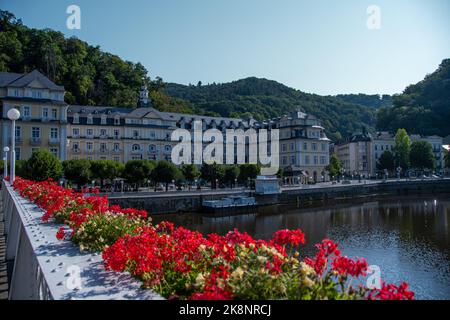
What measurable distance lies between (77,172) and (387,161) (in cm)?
7634

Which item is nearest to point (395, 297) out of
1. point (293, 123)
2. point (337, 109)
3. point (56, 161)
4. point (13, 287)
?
point (13, 287)

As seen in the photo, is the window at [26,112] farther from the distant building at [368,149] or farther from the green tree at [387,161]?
the distant building at [368,149]

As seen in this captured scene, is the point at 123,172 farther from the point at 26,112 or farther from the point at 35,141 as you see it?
the point at 26,112

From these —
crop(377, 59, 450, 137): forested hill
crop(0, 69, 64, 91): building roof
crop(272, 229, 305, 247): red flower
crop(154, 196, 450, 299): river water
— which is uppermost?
crop(377, 59, 450, 137): forested hill

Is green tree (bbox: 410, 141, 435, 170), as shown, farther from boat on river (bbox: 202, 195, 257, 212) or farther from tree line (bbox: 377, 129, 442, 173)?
boat on river (bbox: 202, 195, 257, 212)

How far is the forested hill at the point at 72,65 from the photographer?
7319cm

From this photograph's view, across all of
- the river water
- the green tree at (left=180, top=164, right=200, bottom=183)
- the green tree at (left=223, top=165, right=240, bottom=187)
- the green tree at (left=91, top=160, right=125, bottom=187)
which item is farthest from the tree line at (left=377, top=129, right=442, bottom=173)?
the green tree at (left=91, top=160, right=125, bottom=187)

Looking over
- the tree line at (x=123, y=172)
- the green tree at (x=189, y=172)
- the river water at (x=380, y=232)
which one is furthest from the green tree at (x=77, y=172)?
the green tree at (x=189, y=172)

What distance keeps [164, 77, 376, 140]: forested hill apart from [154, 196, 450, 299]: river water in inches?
3002

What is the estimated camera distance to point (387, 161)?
309ft

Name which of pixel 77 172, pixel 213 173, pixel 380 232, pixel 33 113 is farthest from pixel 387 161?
pixel 33 113

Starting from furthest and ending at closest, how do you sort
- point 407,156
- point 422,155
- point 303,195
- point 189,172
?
point 422,155
point 407,156
point 303,195
point 189,172

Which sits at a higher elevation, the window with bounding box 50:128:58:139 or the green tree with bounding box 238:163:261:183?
the window with bounding box 50:128:58:139

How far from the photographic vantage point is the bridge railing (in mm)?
4582
